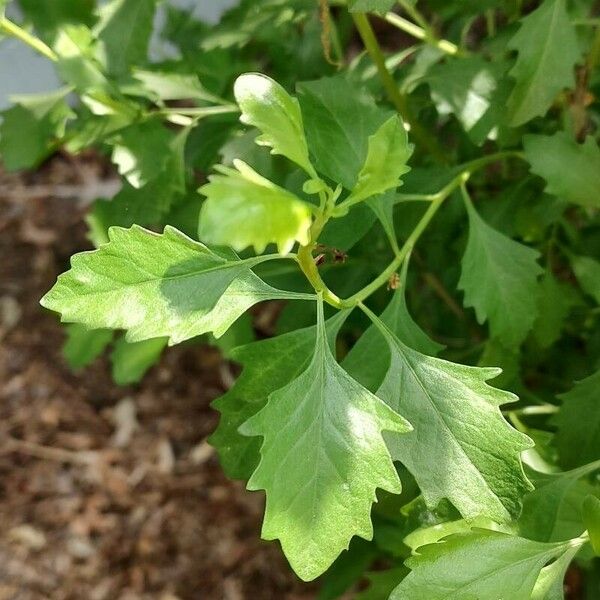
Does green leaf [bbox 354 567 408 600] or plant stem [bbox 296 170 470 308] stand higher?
plant stem [bbox 296 170 470 308]

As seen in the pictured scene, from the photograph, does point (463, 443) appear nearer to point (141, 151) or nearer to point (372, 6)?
point (372, 6)

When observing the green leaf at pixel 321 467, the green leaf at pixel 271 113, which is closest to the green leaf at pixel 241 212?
the green leaf at pixel 271 113

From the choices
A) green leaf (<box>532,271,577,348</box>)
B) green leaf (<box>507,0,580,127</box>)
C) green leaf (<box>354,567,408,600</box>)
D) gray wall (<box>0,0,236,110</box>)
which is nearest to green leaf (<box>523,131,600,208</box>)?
green leaf (<box>507,0,580,127</box>)

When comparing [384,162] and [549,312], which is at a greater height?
[384,162]

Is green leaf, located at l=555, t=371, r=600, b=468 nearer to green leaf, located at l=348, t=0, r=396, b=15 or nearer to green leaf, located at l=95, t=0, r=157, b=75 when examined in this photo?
green leaf, located at l=348, t=0, r=396, b=15

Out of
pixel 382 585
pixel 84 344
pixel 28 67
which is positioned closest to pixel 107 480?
pixel 84 344

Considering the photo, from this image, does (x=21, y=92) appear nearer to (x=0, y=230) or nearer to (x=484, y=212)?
(x=0, y=230)

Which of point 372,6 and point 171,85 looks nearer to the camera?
point 372,6
